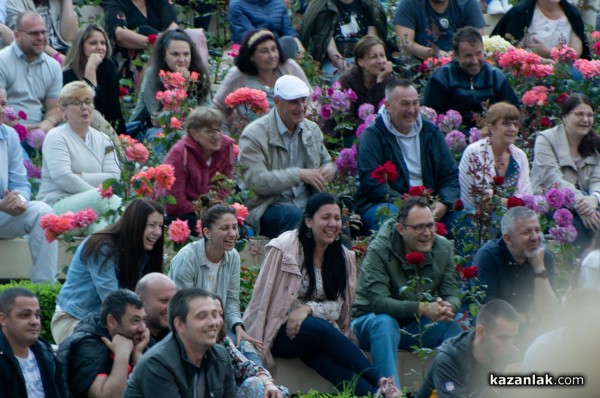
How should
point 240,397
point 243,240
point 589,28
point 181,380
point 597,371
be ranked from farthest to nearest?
point 589,28 < point 243,240 < point 240,397 < point 181,380 < point 597,371

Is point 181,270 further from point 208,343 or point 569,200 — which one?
point 569,200

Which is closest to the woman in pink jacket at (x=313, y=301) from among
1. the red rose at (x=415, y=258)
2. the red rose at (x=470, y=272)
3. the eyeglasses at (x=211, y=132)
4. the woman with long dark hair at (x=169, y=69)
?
the red rose at (x=415, y=258)

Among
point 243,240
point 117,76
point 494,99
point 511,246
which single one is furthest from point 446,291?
point 117,76

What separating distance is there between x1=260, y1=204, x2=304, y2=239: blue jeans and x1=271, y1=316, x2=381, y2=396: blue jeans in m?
1.32

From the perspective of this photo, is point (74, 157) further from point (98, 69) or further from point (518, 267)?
point (518, 267)

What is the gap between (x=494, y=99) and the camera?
12578 millimetres

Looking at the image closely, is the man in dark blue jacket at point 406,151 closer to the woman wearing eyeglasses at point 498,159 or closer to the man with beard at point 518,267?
the woman wearing eyeglasses at point 498,159

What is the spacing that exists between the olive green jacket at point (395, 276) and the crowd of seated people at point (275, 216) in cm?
1

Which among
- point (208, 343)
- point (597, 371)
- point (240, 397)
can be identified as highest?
point (597, 371)

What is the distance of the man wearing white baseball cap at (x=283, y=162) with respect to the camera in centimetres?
1073

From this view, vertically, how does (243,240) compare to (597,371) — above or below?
below

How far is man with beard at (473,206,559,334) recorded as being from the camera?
9555mm

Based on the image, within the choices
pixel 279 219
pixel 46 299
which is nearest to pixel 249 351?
pixel 46 299

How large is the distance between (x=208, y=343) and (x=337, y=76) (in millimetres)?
6217
